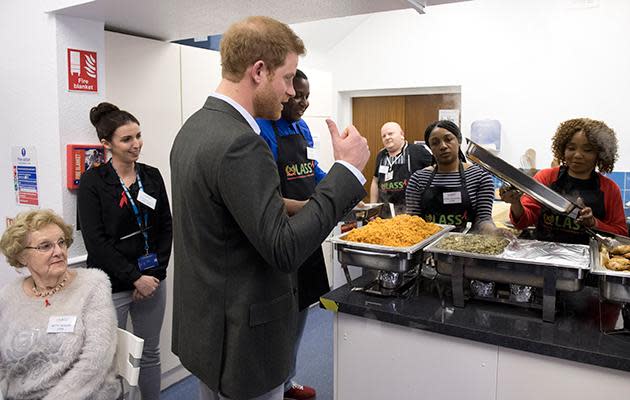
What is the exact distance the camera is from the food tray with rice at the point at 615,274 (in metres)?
1.44

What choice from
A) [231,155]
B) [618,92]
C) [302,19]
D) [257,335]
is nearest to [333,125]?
[231,155]

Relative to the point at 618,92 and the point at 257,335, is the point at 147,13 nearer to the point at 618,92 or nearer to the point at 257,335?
the point at 257,335

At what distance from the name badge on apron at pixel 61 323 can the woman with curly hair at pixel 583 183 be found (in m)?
1.81

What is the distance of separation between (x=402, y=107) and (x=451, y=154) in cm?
314

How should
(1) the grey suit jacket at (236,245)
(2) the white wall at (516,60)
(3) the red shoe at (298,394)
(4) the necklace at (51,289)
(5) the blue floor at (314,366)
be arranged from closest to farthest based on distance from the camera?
(1) the grey suit jacket at (236,245), (4) the necklace at (51,289), (3) the red shoe at (298,394), (5) the blue floor at (314,366), (2) the white wall at (516,60)

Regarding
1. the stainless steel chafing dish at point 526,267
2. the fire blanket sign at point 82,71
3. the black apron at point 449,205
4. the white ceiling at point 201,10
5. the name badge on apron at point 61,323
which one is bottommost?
the name badge on apron at point 61,323

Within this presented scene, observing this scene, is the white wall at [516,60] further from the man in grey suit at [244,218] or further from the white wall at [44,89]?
the man in grey suit at [244,218]

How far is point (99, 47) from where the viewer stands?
7.70 feet

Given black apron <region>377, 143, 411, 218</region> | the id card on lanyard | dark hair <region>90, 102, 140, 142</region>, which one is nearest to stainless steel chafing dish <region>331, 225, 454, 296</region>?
the id card on lanyard

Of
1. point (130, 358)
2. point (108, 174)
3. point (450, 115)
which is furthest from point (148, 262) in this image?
point (450, 115)

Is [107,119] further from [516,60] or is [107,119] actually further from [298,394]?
[516,60]

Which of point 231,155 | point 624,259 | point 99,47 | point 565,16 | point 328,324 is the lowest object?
point 328,324

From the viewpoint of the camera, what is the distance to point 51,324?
1690 millimetres

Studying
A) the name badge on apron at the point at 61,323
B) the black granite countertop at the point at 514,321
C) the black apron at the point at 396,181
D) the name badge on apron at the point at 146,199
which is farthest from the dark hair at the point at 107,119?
the black apron at the point at 396,181
